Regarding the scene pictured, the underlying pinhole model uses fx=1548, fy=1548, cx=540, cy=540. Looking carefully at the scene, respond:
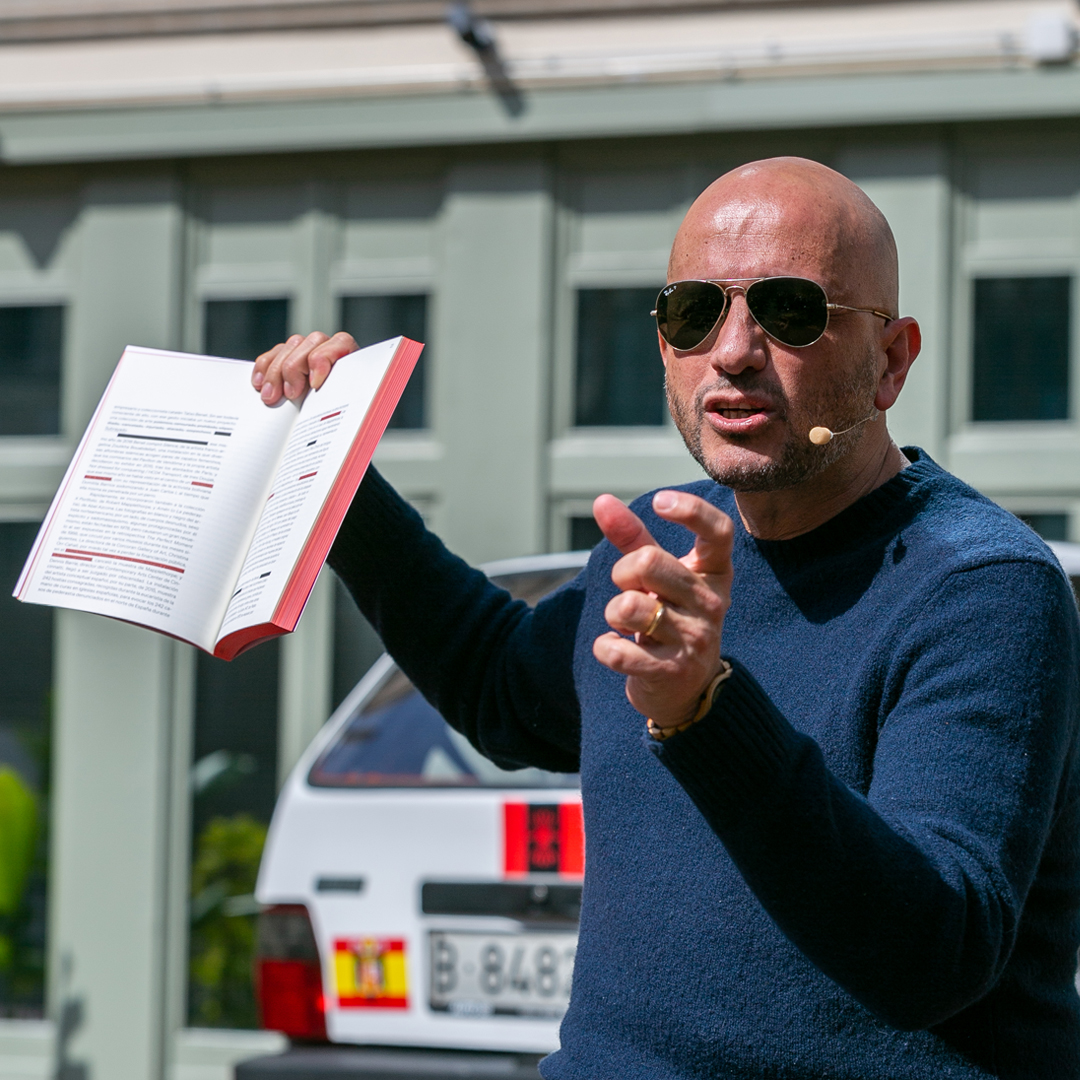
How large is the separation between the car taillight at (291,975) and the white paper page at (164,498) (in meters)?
1.84

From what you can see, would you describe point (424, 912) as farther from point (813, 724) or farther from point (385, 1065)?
point (813, 724)

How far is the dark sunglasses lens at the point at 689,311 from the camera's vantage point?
174cm

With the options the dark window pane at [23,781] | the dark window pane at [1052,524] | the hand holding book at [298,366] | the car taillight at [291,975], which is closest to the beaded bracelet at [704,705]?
the hand holding book at [298,366]

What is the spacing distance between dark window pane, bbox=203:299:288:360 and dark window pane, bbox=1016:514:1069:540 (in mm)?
3111

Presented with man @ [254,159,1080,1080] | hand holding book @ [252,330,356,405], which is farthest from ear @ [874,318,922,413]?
hand holding book @ [252,330,356,405]

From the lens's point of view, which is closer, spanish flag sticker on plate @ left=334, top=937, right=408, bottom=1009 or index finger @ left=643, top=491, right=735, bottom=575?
index finger @ left=643, top=491, right=735, bottom=575

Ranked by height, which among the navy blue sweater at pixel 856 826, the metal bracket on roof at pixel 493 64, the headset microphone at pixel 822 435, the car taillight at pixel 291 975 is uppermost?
the metal bracket on roof at pixel 493 64

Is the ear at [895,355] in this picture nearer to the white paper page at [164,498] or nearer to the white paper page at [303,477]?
the white paper page at [303,477]

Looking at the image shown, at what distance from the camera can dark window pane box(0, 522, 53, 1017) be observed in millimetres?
6312

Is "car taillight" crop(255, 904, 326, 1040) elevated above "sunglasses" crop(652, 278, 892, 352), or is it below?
below

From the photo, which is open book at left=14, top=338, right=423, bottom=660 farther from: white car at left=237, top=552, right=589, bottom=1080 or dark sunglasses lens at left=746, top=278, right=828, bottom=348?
white car at left=237, top=552, right=589, bottom=1080

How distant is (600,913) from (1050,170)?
4892 millimetres

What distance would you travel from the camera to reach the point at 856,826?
131 centimetres

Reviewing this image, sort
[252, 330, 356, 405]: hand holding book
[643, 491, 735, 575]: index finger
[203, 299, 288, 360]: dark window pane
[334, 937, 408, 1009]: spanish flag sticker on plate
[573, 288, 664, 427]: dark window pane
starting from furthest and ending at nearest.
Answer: [203, 299, 288, 360]: dark window pane, [573, 288, 664, 427]: dark window pane, [334, 937, 408, 1009]: spanish flag sticker on plate, [252, 330, 356, 405]: hand holding book, [643, 491, 735, 575]: index finger
